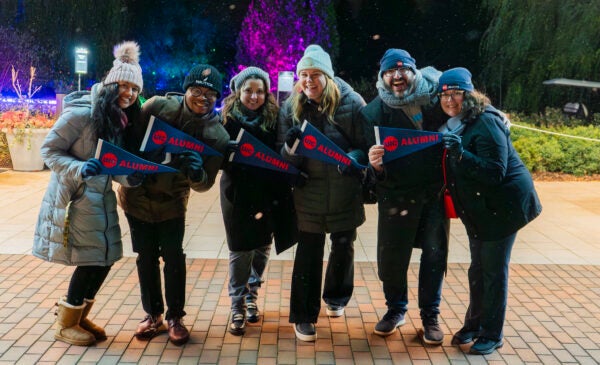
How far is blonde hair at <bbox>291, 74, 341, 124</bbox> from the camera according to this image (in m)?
3.88

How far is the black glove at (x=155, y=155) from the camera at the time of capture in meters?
3.69

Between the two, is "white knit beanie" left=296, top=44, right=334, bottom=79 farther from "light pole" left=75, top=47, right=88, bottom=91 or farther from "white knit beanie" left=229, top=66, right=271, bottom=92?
"light pole" left=75, top=47, right=88, bottom=91

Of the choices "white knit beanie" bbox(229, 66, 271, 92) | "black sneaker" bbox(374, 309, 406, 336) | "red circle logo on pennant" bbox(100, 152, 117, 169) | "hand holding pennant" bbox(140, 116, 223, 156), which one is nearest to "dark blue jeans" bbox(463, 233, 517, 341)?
"black sneaker" bbox(374, 309, 406, 336)

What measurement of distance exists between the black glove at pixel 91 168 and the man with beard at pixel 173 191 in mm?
395

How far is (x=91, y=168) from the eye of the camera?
3.37 meters

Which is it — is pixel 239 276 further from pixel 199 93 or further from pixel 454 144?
pixel 454 144

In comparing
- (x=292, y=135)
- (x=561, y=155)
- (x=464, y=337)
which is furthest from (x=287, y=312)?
(x=561, y=155)

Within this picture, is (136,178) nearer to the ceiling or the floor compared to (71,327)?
nearer to the ceiling

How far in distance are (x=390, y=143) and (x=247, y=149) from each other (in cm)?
95

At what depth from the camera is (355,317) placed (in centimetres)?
454

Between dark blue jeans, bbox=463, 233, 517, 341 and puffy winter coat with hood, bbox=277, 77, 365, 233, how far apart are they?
0.89 meters

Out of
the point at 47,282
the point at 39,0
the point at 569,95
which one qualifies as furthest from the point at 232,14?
the point at 47,282

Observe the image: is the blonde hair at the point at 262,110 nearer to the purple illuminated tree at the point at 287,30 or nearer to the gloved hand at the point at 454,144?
the gloved hand at the point at 454,144

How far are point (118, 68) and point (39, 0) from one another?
2384cm
